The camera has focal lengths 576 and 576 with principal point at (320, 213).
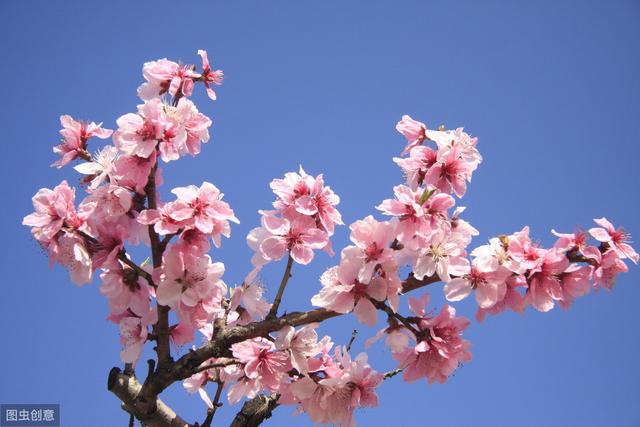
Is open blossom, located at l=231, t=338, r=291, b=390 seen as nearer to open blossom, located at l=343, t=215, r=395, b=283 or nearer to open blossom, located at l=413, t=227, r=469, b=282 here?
open blossom, located at l=343, t=215, r=395, b=283

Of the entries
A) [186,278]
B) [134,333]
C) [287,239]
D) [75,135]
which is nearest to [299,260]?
[287,239]

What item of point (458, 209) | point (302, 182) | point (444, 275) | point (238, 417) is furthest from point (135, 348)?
point (458, 209)

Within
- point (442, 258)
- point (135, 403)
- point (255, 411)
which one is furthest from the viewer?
point (255, 411)

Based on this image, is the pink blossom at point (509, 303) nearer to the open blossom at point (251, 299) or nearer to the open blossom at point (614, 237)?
the open blossom at point (614, 237)

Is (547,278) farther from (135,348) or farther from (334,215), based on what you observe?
(135,348)

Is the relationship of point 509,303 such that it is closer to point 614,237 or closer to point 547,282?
point 547,282

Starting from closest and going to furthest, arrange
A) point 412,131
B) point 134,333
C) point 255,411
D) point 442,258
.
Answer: point 442,258
point 134,333
point 412,131
point 255,411

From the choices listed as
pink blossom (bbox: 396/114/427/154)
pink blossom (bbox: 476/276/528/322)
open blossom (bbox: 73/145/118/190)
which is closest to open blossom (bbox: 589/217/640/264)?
Answer: pink blossom (bbox: 476/276/528/322)

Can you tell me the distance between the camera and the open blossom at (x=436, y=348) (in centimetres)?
289

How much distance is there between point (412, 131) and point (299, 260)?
3.77 feet

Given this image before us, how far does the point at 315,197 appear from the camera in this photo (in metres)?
3.14

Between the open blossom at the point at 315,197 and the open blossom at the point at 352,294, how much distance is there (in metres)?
0.38

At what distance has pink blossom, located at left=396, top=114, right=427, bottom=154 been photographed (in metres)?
3.53

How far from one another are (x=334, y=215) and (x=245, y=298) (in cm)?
74
